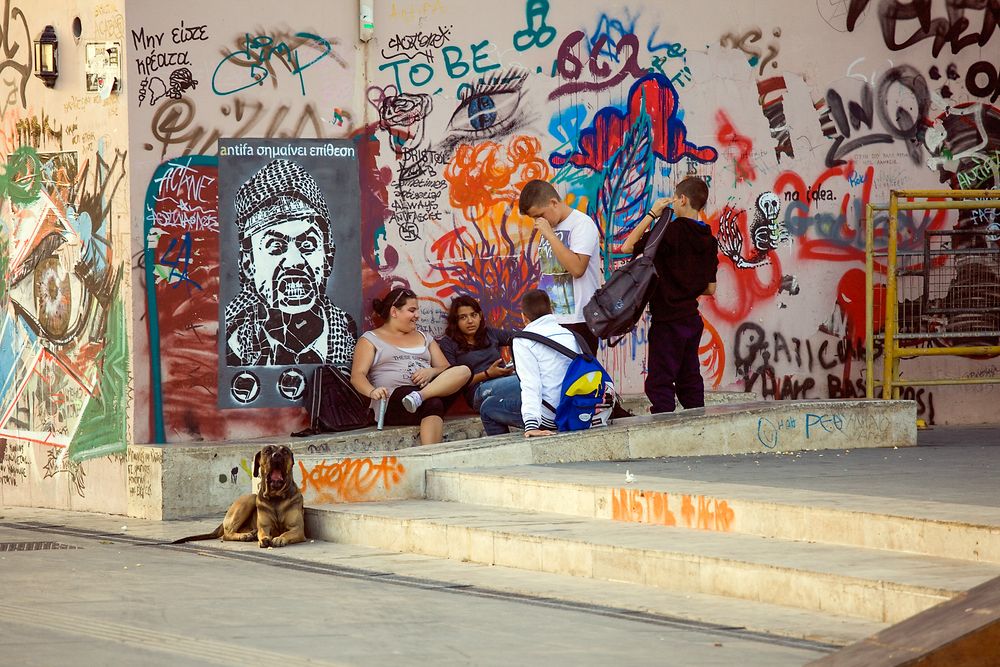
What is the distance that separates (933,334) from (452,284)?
4.01 m

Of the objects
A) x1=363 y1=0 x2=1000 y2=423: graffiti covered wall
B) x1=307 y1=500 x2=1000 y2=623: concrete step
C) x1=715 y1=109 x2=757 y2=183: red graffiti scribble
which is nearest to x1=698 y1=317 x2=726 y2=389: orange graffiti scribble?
x1=363 y1=0 x2=1000 y2=423: graffiti covered wall

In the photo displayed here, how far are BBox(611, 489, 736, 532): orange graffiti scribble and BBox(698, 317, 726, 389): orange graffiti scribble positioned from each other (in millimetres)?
4740

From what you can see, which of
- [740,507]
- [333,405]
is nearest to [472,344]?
[333,405]

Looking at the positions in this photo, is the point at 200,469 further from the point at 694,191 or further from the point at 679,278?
the point at 694,191

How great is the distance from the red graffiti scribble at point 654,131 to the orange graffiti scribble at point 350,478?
Answer: 151 inches

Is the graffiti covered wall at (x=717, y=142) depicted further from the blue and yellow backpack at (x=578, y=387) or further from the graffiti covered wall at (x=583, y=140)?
the blue and yellow backpack at (x=578, y=387)

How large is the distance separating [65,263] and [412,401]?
3.20 m

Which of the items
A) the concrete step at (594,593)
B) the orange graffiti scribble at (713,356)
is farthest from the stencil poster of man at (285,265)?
the orange graffiti scribble at (713,356)

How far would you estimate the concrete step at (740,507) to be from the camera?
7.24 meters

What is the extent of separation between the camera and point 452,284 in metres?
12.8

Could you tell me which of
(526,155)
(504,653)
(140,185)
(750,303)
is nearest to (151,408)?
(140,185)

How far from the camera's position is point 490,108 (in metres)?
12.9

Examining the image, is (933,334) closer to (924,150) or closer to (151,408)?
(924,150)

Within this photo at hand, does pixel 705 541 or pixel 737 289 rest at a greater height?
pixel 737 289
